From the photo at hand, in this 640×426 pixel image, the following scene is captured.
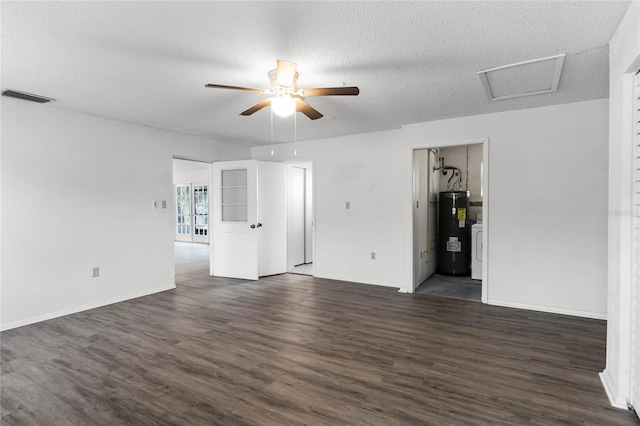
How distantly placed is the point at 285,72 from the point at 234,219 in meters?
3.93

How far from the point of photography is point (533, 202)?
4012 millimetres

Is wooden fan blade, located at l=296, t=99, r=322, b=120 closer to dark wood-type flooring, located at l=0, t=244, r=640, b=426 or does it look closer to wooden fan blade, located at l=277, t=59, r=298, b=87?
wooden fan blade, located at l=277, t=59, r=298, b=87

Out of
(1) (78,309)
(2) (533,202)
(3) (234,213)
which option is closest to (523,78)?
(2) (533,202)

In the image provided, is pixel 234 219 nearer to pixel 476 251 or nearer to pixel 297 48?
pixel 297 48

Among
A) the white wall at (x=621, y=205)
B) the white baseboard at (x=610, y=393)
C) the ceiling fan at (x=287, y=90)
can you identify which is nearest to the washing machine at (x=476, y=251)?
the white baseboard at (x=610, y=393)

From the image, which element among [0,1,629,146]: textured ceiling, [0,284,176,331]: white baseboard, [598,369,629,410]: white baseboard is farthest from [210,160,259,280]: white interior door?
[598,369,629,410]: white baseboard

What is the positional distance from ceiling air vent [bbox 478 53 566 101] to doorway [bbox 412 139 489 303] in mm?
1277

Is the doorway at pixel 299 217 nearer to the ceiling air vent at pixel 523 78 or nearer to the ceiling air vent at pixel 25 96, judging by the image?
the ceiling air vent at pixel 523 78

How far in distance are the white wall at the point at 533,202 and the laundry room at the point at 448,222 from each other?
13.6 inches

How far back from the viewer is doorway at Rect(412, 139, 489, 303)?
16.9 feet

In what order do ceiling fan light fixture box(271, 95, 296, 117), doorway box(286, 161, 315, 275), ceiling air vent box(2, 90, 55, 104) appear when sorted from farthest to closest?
doorway box(286, 161, 315, 275)
ceiling air vent box(2, 90, 55, 104)
ceiling fan light fixture box(271, 95, 296, 117)

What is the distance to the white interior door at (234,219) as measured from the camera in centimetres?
576

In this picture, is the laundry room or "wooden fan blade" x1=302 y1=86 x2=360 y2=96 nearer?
"wooden fan blade" x1=302 y1=86 x2=360 y2=96

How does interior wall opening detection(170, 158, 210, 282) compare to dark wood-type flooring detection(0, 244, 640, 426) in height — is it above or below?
above
